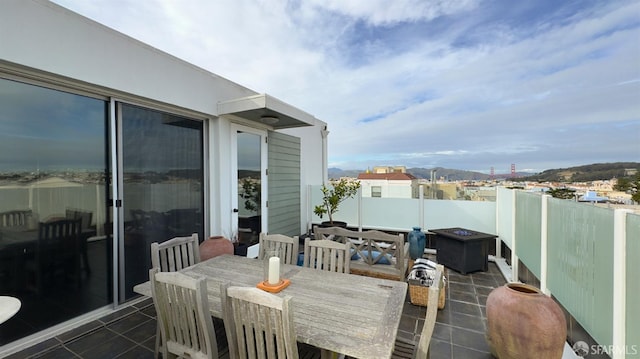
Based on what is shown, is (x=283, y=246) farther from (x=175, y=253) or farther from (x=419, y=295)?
(x=419, y=295)

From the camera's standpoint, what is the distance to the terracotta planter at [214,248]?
10.6 ft

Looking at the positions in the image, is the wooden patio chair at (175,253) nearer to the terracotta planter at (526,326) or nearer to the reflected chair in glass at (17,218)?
the reflected chair in glass at (17,218)

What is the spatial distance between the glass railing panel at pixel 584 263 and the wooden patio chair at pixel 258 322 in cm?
207

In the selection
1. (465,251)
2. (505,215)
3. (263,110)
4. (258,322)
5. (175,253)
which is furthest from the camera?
(505,215)

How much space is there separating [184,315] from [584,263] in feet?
9.51

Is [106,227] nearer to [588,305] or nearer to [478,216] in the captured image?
[588,305]

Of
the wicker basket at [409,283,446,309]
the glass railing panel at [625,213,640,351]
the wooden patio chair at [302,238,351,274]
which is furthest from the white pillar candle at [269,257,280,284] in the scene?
the glass railing panel at [625,213,640,351]

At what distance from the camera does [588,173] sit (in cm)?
350

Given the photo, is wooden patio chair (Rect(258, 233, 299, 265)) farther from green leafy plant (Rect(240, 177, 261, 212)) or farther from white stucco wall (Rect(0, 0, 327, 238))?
green leafy plant (Rect(240, 177, 261, 212))

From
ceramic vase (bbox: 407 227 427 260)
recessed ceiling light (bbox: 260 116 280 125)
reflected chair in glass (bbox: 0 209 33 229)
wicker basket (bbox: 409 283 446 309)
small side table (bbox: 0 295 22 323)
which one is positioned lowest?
wicker basket (bbox: 409 283 446 309)

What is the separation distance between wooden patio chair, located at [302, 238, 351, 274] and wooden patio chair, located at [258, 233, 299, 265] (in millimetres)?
152

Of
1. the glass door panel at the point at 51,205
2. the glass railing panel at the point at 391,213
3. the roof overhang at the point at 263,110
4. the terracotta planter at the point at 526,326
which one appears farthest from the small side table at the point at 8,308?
the glass railing panel at the point at 391,213

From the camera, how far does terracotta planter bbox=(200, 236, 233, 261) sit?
3.23m

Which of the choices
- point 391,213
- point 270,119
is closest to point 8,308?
point 270,119
